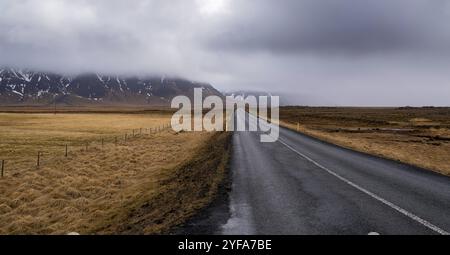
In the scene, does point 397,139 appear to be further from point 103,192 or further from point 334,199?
point 334,199

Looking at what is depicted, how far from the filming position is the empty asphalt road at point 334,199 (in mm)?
10188

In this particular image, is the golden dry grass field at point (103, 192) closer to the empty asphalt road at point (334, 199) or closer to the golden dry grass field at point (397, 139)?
the empty asphalt road at point (334, 199)

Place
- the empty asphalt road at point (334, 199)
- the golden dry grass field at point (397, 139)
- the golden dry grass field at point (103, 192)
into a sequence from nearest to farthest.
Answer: the empty asphalt road at point (334, 199), the golden dry grass field at point (103, 192), the golden dry grass field at point (397, 139)

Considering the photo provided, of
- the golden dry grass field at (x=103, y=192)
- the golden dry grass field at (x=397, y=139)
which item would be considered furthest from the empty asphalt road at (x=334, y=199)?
the golden dry grass field at (x=397, y=139)

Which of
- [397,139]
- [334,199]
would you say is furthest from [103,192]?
[397,139]

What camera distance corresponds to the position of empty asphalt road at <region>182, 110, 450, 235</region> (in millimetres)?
10188

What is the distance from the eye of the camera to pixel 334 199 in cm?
1345

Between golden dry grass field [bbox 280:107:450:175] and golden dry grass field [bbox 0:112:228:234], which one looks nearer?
golden dry grass field [bbox 0:112:228:234]

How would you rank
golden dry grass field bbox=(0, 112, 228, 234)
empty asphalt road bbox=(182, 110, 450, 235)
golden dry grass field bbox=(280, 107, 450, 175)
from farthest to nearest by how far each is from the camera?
golden dry grass field bbox=(280, 107, 450, 175), golden dry grass field bbox=(0, 112, 228, 234), empty asphalt road bbox=(182, 110, 450, 235)

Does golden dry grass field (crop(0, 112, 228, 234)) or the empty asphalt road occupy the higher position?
the empty asphalt road

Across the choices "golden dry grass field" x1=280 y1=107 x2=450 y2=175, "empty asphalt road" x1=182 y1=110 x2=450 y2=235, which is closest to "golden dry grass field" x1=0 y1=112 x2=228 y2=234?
"empty asphalt road" x1=182 y1=110 x2=450 y2=235

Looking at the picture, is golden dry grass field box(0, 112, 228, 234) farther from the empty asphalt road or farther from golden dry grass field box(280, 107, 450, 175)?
golden dry grass field box(280, 107, 450, 175)
